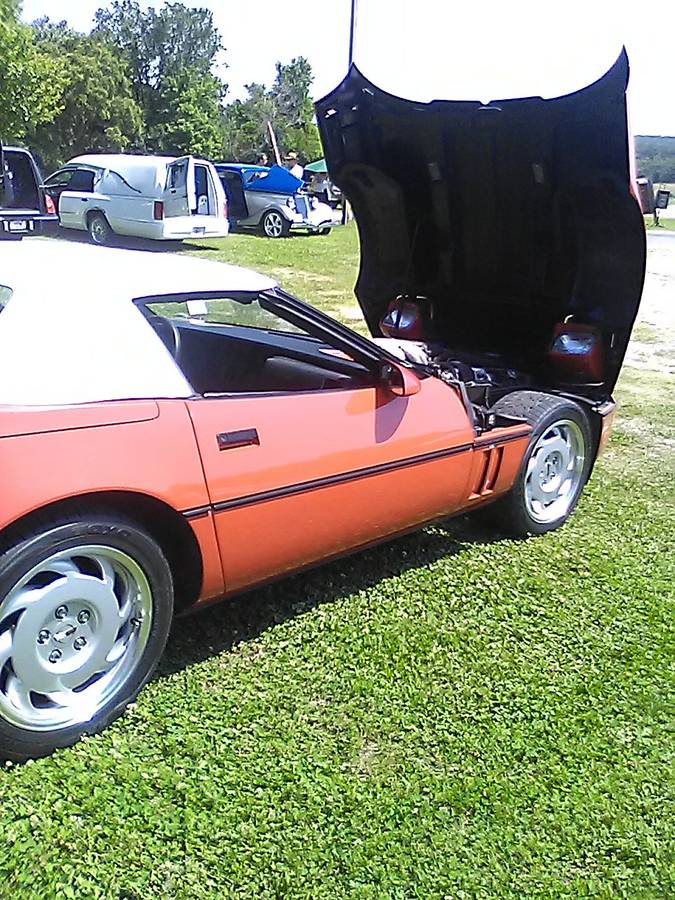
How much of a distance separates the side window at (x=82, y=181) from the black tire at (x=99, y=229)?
0.61 m

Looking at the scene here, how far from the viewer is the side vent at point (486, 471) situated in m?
3.79

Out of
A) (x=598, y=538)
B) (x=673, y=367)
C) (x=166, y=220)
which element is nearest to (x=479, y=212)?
(x=598, y=538)

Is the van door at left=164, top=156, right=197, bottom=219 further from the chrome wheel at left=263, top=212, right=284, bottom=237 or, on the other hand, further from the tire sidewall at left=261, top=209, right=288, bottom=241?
the chrome wheel at left=263, top=212, right=284, bottom=237

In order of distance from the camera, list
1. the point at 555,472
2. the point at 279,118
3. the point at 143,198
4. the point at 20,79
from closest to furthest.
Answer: the point at 555,472
the point at 143,198
the point at 20,79
the point at 279,118

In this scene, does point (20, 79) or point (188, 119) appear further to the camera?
point (188, 119)

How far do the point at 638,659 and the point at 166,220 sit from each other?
47.5 feet

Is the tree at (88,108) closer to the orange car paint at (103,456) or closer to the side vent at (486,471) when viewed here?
the side vent at (486,471)

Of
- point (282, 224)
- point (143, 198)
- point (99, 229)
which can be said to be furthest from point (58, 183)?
point (282, 224)

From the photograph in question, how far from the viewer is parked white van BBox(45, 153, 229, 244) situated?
16156mm

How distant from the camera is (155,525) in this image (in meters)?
2.66

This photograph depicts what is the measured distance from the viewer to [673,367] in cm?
851

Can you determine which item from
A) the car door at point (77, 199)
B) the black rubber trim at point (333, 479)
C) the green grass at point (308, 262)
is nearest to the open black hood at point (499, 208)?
the black rubber trim at point (333, 479)

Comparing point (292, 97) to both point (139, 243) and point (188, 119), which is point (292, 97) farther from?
point (139, 243)

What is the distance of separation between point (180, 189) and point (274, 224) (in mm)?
3717
